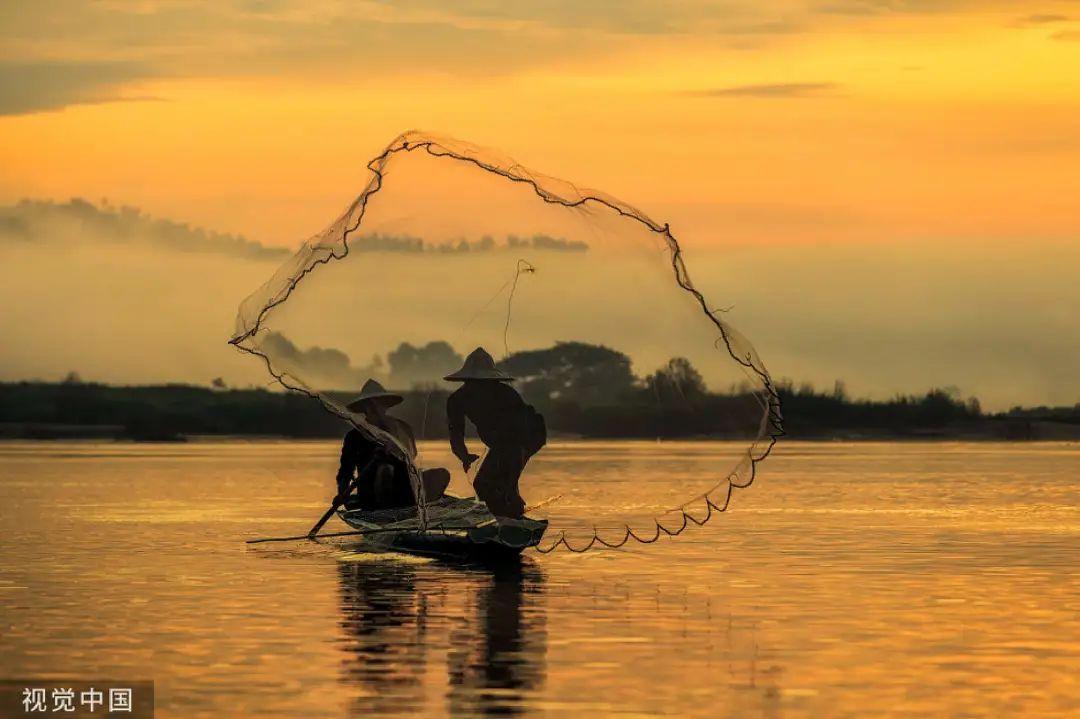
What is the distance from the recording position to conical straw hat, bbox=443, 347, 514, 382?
2608 centimetres

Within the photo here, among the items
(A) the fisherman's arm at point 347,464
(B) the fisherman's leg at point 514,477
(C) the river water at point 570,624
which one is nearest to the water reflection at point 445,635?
(C) the river water at point 570,624

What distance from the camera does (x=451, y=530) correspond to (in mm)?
27281

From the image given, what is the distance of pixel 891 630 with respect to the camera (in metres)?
20.2

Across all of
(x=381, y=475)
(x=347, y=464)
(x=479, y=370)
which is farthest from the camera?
(x=347, y=464)

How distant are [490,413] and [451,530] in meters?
1.92

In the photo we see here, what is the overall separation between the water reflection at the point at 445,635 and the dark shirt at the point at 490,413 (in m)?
1.69

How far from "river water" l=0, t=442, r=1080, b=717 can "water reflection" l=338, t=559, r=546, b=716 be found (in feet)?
0.15

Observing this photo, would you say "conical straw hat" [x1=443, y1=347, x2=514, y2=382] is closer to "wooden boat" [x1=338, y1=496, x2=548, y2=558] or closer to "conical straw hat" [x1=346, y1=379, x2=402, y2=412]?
"conical straw hat" [x1=346, y1=379, x2=402, y2=412]

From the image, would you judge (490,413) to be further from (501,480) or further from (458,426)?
(501,480)

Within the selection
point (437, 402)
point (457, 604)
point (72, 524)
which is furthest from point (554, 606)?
point (72, 524)

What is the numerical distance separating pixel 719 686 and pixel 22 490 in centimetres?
5090

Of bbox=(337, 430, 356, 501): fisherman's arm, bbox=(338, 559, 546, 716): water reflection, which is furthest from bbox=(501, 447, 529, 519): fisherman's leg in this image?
bbox=(337, 430, 356, 501): fisherman's arm

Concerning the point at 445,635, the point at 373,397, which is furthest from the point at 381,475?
the point at 445,635

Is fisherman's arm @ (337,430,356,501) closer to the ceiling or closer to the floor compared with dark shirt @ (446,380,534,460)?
closer to the floor
